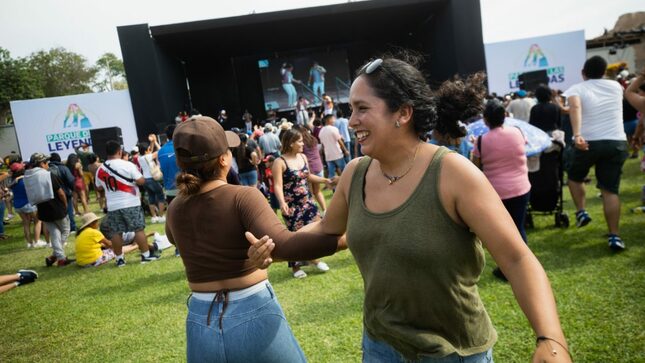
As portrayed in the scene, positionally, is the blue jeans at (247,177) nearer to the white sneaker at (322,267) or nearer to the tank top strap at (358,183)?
the white sneaker at (322,267)

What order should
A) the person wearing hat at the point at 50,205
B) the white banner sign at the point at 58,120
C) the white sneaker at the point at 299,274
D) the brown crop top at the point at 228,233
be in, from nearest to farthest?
the brown crop top at the point at 228,233
the white sneaker at the point at 299,274
the person wearing hat at the point at 50,205
the white banner sign at the point at 58,120

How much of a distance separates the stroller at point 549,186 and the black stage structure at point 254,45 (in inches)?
383

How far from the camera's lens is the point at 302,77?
78.3ft

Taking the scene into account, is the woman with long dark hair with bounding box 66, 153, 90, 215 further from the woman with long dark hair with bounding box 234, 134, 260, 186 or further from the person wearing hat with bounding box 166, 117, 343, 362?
the person wearing hat with bounding box 166, 117, 343, 362

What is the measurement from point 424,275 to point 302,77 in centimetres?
2315

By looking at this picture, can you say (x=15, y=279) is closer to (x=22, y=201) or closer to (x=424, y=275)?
(x=22, y=201)

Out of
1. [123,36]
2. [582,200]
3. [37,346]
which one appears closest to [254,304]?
[37,346]

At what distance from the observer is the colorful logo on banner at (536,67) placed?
20.5 metres

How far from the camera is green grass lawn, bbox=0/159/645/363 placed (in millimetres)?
3393

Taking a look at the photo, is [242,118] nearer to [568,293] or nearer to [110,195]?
[110,195]

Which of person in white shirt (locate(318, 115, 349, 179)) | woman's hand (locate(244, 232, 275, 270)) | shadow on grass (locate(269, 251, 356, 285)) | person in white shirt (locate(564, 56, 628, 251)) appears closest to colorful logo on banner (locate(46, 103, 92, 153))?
person in white shirt (locate(318, 115, 349, 179))

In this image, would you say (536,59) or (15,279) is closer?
(15,279)

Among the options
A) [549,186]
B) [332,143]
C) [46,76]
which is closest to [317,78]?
[332,143]

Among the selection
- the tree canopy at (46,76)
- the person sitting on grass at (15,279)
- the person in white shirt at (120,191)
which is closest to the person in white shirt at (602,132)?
the person in white shirt at (120,191)
